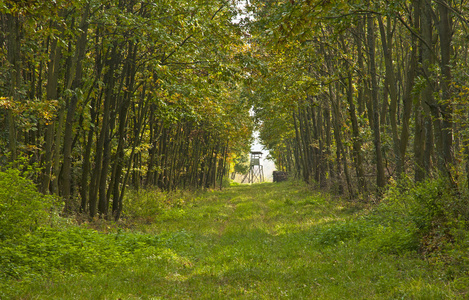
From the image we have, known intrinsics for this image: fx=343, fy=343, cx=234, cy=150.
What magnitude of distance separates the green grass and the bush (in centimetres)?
153

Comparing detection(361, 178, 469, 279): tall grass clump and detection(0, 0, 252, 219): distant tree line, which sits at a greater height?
detection(0, 0, 252, 219): distant tree line

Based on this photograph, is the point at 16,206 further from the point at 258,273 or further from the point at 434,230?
the point at 434,230

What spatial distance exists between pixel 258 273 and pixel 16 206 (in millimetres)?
5014

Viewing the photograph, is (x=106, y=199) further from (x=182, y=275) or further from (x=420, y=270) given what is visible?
(x=420, y=270)

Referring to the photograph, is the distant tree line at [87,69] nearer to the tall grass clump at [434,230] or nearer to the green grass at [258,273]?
the green grass at [258,273]

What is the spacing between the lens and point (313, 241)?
382 inches

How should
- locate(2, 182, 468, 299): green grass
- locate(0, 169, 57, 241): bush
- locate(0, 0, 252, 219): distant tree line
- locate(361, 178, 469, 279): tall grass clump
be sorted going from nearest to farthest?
locate(2, 182, 468, 299): green grass → locate(361, 178, 469, 279): tall grass clump → locate(0, 169, 57, 241): bush → locate(0, 0, 252, 219): distant tree line

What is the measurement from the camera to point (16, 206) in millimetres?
6793

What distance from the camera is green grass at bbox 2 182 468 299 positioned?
5395 millimetres

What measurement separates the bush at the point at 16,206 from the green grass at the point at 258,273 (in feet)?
5.00

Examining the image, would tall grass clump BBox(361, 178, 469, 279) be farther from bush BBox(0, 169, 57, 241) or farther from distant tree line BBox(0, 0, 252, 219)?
bush BBox(0, 169, 57, 241)

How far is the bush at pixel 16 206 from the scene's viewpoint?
6.50 meters

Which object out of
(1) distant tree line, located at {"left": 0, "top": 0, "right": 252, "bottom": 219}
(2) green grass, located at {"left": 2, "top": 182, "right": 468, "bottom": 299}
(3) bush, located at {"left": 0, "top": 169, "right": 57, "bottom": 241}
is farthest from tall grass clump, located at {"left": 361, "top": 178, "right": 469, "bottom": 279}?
(3) bush, located at {"left": 0, "top": 169, "right": 57, "bottom": 241}

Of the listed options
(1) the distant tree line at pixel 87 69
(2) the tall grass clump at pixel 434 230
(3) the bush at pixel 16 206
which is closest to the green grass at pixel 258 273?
(2) the tall grass clump at pixel 434 230
